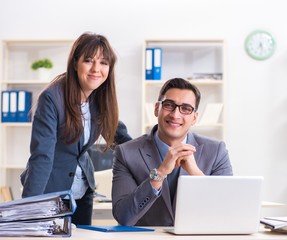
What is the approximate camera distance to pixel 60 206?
1.94 m

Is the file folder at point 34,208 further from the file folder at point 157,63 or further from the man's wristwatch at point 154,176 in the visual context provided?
the file folder at point 157,63

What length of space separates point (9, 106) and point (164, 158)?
3532 millimetres

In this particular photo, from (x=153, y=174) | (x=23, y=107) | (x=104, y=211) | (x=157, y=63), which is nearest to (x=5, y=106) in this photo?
(x=23, y=107)

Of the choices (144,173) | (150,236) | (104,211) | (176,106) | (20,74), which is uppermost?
(20,74)

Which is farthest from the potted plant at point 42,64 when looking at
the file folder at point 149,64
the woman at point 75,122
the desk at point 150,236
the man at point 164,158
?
the desk at point 150,236

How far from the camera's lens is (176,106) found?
99.7 inches

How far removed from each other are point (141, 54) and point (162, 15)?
1.40ft

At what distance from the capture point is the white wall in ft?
19.2

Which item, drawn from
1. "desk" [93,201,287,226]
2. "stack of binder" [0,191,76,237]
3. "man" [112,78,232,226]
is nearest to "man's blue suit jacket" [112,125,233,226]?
"man" [112,78,232,226]

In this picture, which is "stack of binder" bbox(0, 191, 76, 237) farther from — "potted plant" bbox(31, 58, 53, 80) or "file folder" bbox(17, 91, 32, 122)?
"potted plant" bbox(31, 58, 53, 80)

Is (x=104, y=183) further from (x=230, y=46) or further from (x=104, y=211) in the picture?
(x=230, y=46)

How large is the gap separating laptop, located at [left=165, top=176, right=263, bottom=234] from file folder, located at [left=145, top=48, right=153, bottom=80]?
3.76m

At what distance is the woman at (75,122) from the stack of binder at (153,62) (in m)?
2.92

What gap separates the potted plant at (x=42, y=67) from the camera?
19.2 feet
